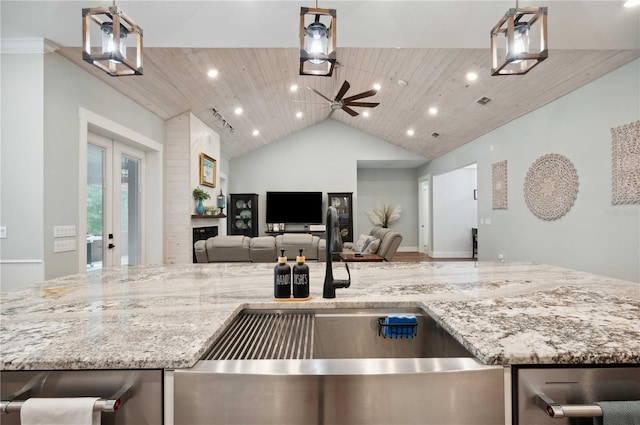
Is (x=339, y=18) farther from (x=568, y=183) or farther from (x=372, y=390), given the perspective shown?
(x=568, y=183)

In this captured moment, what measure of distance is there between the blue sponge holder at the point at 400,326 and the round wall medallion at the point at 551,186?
3.78 meters

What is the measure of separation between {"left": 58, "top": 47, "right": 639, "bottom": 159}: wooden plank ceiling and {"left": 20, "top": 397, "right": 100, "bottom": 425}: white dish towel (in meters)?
3.17

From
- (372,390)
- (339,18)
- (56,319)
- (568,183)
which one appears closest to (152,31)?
(339,18)

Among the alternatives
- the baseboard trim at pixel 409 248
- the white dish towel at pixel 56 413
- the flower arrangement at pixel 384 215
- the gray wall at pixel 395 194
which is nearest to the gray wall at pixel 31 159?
the white dish towel at pixel 56 413

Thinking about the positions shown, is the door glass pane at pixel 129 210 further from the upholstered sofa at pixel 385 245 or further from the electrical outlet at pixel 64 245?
the upholstered sofa at pixel 385 245

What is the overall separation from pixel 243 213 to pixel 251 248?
4.07m

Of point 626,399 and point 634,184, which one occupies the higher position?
point 634,184

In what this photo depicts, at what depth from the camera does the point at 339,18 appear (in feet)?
7.32

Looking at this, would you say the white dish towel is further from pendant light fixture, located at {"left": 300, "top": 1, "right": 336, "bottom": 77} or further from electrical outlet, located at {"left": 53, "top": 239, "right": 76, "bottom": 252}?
electrical outlet, located at {"left": 53, "top": 239, "right": 76, "bottom": 252}

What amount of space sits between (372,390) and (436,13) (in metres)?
2.41

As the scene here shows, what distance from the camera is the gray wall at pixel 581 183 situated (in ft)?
10.2

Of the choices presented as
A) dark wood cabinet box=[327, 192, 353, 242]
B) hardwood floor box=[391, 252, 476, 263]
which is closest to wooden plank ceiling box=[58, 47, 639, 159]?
dark wood cabinet box=[327, 192, 353, 242]

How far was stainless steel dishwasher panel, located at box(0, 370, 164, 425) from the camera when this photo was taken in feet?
2.31

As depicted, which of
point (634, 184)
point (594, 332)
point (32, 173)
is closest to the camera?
point (594, 332)
